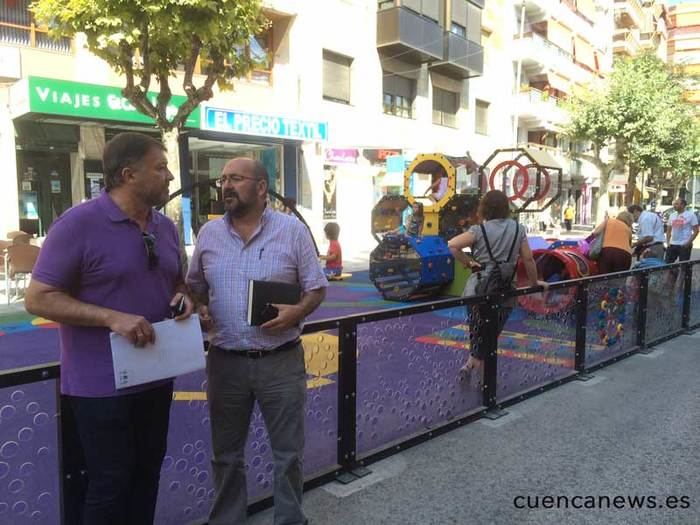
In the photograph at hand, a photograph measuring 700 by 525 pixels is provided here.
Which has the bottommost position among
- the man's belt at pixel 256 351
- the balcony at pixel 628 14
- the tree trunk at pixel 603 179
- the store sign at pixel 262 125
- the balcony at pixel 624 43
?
the man's belt at pixel 256 351

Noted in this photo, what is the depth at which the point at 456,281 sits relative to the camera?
10.4 metres

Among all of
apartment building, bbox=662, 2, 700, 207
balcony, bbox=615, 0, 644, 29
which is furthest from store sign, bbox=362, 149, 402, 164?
apartment building, bbox=662, 2, 700, 207

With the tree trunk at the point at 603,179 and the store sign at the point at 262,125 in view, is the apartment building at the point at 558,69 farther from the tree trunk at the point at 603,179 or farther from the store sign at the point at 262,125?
the store sign at the point at 262,125

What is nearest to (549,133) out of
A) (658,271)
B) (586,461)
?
(658,271)

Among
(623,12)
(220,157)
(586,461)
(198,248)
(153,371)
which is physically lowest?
(586,461)

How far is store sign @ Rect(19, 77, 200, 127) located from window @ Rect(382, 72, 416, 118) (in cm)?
1025


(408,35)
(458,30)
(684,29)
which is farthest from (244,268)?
(684,29)

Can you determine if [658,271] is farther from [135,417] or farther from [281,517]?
[135,417]

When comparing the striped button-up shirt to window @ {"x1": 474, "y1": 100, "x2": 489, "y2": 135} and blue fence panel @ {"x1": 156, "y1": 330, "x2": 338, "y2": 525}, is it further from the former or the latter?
window @ {"x1": 474, "y1": 100, "x2": 489, "y2": 135}

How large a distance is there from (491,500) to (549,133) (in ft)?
121

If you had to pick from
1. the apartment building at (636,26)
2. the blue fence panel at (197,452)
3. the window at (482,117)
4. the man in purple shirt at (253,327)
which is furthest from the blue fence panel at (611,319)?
the apartment building at (636,26)

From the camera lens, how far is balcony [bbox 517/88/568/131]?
3228cm

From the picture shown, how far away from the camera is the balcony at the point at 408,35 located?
21.7 m

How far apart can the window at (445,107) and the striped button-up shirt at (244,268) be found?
2416cm
